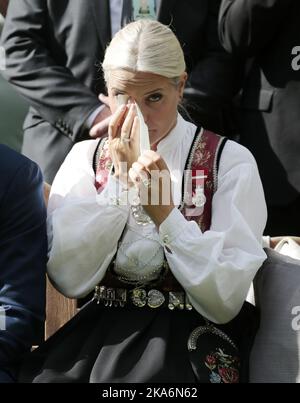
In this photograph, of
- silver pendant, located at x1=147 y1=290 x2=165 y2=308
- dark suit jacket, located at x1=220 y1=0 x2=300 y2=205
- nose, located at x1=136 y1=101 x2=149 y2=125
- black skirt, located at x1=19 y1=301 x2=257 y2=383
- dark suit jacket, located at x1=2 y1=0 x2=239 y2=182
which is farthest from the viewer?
dark suit jacket, located at x1=2 y1=0 x2=239 y2=182

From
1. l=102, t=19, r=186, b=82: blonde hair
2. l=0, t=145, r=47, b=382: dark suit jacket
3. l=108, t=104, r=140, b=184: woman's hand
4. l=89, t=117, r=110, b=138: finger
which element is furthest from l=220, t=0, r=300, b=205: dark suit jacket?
l=0, t=145, r=47, b=382: dark suit jacket

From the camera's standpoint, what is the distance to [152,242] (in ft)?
11.2

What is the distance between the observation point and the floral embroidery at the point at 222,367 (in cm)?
330

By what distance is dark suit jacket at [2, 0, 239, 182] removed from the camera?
14.2ft

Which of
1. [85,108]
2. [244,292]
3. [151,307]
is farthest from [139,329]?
[85,108]

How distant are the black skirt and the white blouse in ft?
0.27

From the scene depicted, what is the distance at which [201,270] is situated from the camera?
10.8 feet

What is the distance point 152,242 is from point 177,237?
13 cm


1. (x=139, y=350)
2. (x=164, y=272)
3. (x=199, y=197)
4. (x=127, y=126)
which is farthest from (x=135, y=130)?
(x=139, y=350)

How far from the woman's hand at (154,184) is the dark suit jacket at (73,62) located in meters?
1.00

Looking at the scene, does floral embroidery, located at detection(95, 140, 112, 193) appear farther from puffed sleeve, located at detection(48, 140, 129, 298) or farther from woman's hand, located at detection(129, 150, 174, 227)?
woman's hand, located at detection(129, 150, 174, 227)

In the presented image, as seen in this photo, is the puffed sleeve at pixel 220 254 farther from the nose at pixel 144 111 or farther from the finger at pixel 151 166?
the nose at pixel 144 111
